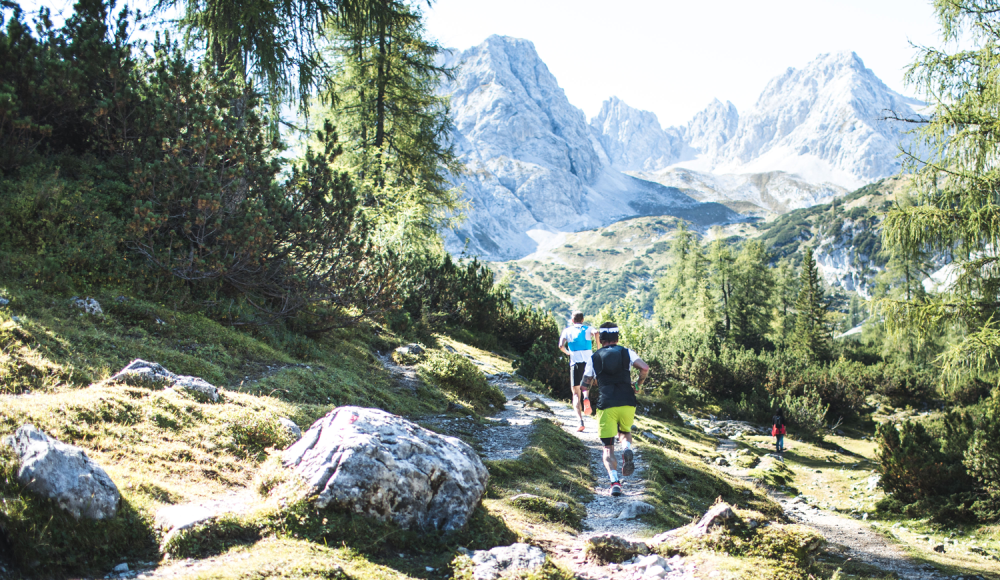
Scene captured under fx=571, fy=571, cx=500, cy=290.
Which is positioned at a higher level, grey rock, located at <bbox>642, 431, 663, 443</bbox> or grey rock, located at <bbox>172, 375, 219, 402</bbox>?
grey rock, located at <bbox>172, 375, 219, 402</bbox>

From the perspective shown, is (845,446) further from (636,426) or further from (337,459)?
(337,459)

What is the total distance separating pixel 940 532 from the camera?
29.0 ft

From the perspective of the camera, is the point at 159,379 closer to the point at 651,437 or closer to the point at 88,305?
the point at 88,305

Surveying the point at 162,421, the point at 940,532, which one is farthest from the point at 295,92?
the point at 940,532

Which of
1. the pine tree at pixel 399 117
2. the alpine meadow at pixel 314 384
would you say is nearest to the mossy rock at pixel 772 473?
the alpine meadow at pixel 314 384

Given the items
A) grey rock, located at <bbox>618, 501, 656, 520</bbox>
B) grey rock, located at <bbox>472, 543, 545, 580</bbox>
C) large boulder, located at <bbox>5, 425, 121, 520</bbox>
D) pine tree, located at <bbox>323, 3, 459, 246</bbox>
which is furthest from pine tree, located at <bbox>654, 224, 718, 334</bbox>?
large boulder, located at <bbox>5, 425, 121, 520</bbox>

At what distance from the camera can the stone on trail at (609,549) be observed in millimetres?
4543

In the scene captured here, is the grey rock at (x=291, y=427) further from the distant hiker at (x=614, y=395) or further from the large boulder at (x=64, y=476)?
the distant hiker at (x=614, y=395)

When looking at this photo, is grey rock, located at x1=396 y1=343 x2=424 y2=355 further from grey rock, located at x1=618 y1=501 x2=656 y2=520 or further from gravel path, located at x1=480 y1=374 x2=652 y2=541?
grey rock, located at x1=618 y1=501 x2=656 y2=520

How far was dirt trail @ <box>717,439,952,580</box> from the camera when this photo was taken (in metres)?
6.40

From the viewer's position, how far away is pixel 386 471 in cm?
432

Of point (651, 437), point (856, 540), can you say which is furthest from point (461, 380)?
point (856, 540)

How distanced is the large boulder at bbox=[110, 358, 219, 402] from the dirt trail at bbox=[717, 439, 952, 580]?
6.36 meters

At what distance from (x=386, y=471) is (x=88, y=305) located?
573 cm
